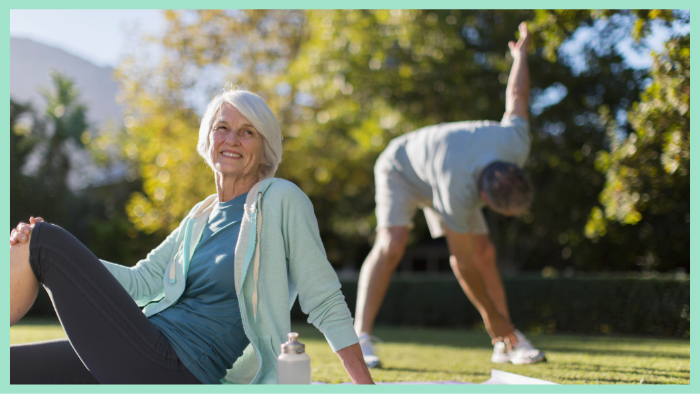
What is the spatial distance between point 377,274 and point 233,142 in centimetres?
218

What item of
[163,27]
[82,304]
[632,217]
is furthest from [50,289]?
[163,27]

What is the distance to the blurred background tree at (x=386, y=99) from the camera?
10.8 metres

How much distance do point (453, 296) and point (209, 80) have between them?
7340 millimetres

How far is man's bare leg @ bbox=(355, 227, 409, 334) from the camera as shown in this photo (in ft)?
13.0

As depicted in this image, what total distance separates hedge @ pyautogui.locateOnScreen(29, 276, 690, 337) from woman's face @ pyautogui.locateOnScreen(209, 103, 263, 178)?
576cm

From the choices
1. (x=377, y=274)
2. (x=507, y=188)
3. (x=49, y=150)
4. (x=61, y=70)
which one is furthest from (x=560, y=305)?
(x=49, y=150)

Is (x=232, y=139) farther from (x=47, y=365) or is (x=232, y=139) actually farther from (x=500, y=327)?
(x=500, y=327)

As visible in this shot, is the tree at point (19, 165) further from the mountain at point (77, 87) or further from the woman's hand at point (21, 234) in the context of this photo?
the woman's hand at point (21, 234)

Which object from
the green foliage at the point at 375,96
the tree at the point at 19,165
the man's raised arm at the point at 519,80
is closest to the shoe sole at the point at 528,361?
the man's raised arm at the point at 519,80

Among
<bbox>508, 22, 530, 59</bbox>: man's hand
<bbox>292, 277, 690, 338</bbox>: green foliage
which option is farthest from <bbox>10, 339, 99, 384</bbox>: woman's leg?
<bbox>292, 277, 690, 338</bbox>: green foliage

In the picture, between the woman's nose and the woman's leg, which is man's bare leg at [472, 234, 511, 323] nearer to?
the woman's nose

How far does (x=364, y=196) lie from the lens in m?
14.6

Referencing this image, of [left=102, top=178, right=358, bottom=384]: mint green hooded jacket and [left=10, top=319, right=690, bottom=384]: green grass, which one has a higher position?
[left=102, top=178, right=358, bottom=384]: mint green hooded jacket

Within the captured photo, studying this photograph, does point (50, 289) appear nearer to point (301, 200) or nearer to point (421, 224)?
point (301, 200)
